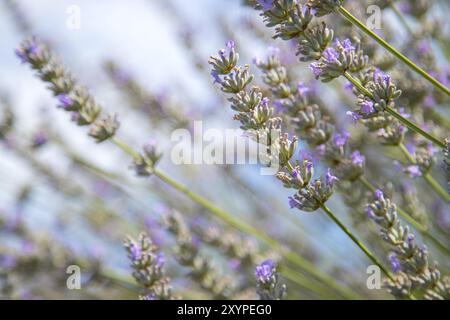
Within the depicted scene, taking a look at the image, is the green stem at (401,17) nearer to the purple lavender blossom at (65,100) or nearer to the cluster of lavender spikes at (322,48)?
the cluster of lavender spikes at (322,48)

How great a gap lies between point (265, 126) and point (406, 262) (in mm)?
415

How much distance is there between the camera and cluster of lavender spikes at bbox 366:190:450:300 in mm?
1109

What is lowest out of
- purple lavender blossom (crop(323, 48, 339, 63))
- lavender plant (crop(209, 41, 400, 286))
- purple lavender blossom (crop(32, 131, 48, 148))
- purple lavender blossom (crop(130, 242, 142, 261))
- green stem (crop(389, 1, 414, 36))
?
purple lavender blossom (crop(130, 242, 142, 261))

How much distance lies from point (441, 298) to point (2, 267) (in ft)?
4.80

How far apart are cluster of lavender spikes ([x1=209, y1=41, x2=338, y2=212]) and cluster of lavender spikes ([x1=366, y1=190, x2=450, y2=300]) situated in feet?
0.48

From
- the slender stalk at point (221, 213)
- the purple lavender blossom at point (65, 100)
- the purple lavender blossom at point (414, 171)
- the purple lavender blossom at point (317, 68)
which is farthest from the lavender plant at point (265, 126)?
the purple lavender blossom at point (65, 100)

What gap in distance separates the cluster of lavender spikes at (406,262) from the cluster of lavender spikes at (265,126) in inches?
5.7

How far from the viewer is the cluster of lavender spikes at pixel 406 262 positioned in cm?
111

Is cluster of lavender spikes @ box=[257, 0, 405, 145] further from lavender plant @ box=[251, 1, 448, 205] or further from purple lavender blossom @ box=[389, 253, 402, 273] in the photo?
purple lavender blossom @ box=[389, 253, 402, 273]

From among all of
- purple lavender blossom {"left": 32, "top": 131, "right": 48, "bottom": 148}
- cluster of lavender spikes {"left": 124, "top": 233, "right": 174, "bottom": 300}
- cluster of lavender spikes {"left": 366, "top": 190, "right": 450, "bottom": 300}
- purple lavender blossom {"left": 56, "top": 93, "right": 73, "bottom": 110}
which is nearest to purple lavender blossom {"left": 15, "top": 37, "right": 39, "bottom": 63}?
purple lavender blossom {"left": 56, "top": 93, "right": 73, "bottom": 110}

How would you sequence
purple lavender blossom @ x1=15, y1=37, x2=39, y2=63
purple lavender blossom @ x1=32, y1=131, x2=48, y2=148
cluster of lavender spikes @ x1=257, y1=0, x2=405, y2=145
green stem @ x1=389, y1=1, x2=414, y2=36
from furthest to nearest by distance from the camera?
purple lavender blossom @ x1=32, y1=131, x2=48, y2=148 < green stem @ x1=389, y1=1, x2=414, y2=36 < purple lavender blossom @ x1=15, y1=37, x2=39, y2=63 < cluster of lavender spikes @ x1=257, y1=0, x2=405, y2=145

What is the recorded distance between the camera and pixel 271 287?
45.0 inches
